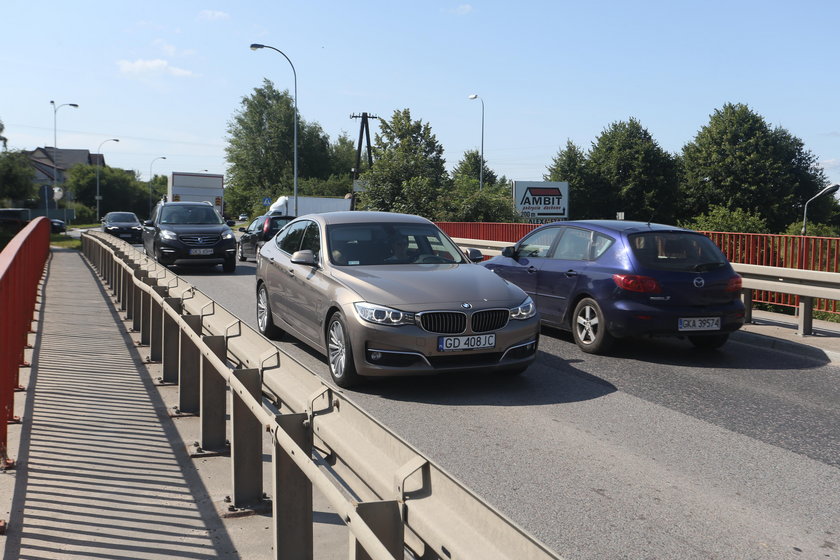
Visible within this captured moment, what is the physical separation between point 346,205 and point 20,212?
68.3 ft

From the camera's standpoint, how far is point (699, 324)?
883cm

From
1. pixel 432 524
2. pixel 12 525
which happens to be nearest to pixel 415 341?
pixel 12 525

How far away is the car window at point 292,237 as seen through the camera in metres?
9.31

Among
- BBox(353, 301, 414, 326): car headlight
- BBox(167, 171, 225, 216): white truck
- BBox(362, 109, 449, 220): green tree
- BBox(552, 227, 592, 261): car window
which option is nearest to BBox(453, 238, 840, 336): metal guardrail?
BBox(552, 227, 592, 261): car window

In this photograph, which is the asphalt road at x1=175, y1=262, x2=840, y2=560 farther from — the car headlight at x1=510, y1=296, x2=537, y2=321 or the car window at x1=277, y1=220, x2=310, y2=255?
the car window at x1=277, y1=220, x2=310, y2=255

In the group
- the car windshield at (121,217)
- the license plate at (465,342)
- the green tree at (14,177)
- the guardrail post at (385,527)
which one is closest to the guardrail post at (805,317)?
the license plate at (465,342)

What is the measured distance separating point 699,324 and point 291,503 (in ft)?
21.6

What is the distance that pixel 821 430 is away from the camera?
620 centimetres

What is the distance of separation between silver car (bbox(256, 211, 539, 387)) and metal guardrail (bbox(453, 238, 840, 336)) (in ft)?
14.7

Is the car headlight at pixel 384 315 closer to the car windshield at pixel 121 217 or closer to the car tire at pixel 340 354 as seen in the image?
the car tire at pixel 340 354

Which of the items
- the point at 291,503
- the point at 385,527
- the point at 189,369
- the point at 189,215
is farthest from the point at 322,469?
the point at 189,215

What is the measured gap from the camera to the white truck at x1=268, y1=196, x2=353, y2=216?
160 feet

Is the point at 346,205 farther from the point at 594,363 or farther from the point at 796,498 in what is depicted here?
the point at 796,498

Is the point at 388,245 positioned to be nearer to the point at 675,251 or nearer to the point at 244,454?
the point at 675,251
